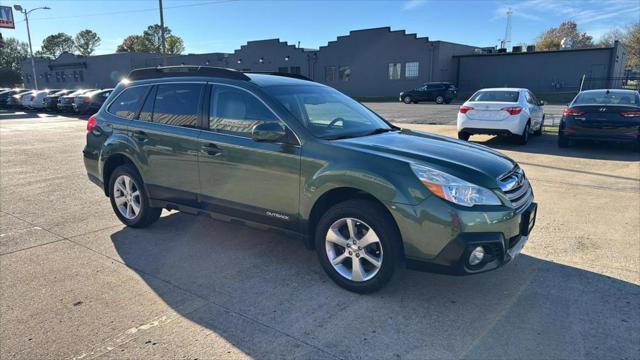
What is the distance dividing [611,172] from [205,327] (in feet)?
26.9

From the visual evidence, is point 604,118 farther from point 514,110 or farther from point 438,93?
point 438,93

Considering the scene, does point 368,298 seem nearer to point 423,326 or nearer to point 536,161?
point 423,326

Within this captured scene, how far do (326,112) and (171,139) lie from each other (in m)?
1.68

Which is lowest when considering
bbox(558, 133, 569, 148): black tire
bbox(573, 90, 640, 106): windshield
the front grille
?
bbox(558, 133, 569, 148): black tire

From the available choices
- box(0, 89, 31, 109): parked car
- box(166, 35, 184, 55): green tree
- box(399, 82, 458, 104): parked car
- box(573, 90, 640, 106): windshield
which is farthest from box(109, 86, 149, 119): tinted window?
box(166, 35, 184, 55): green tree

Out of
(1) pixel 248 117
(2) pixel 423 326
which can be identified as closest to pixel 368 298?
(2) pixel 423 326

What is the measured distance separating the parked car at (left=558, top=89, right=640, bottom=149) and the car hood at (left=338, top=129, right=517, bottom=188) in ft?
24.7

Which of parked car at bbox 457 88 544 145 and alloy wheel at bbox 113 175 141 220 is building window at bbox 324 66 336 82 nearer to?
parked car at bbox 457 88 544 145

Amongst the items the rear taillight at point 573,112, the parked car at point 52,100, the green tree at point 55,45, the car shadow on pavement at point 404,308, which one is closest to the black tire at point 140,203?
the car shadow on pavement at point 404,308

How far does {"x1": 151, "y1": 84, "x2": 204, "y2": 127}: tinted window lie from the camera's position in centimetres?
470

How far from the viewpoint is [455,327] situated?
3.28 meters

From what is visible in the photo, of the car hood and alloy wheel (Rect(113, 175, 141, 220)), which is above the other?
the car hood

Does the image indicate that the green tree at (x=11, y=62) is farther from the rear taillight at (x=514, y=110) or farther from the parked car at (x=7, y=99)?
the rear taillight at (x=514, y=110)

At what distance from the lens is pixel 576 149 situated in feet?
36.4
